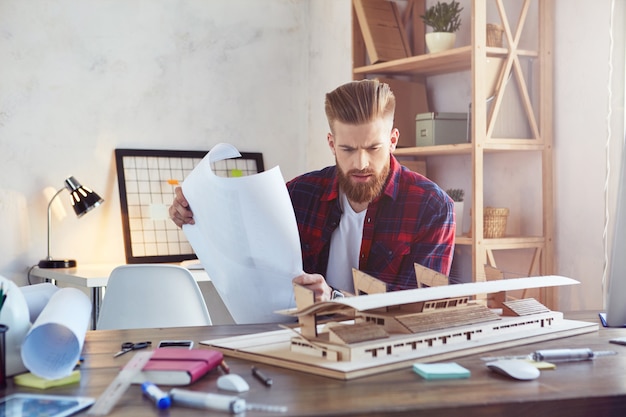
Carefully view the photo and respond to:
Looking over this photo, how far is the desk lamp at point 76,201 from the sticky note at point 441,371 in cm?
272

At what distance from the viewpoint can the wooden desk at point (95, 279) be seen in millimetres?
3145

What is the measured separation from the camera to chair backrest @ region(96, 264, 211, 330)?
2342 mm

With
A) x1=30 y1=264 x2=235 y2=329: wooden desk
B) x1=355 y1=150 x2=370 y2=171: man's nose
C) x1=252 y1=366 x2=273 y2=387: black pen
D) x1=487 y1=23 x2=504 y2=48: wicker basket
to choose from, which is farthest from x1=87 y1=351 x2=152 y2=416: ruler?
x1=487 y1=23 x2=504 y2=48: wicker basket

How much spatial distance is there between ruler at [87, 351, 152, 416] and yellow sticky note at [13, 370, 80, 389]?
62mm

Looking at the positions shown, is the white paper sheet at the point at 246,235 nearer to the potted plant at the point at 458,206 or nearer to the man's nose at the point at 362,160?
the man's nose at the point at 362,160

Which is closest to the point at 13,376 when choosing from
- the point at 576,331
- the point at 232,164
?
the point at 576,331

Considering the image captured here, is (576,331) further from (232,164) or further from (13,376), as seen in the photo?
(232,164)

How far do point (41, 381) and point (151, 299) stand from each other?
130 cm

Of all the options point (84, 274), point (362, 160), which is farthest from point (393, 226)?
point (84, 274)

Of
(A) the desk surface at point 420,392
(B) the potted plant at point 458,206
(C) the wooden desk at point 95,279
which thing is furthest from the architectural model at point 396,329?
(C) the wooden desk at point 95,279

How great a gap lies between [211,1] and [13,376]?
3255mm

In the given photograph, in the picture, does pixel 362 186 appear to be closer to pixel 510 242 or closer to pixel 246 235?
pixel 246 235

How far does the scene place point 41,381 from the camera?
1076 millimetres

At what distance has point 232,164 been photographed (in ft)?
13.6
